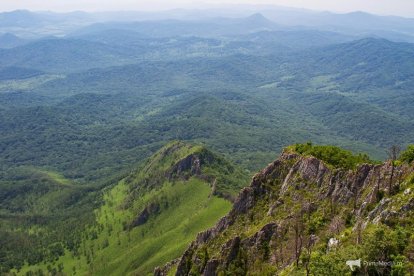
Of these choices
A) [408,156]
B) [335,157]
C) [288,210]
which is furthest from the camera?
[335,157]

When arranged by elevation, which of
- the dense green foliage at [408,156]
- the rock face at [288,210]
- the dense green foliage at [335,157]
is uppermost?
the dense green foliage at [408,156]

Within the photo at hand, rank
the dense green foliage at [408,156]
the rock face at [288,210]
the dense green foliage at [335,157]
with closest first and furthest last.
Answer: the rock face at [288,210], the dense green foliage at [408,156], the dense green foliage at [335,157]

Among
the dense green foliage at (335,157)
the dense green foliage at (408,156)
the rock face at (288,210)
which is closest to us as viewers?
the rock face at (288,210)

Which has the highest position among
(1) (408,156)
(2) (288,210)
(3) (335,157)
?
(1) (408,156)

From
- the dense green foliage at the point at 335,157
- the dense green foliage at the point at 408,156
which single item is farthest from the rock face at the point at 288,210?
the dense green foliage at the point at 335,157

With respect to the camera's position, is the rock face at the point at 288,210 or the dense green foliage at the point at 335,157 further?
the dense green foliage at the point at 335,157

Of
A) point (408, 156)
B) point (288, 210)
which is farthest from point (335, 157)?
point (408, 156)

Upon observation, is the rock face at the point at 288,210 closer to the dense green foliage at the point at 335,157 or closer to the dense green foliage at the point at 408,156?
the dense green foliage at the point at 408,156

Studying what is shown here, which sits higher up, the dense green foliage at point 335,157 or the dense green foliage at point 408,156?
the dense green foliage at point 408,156

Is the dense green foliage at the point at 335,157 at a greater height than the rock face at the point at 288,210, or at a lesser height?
greater

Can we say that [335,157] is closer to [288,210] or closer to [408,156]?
[288,210]
